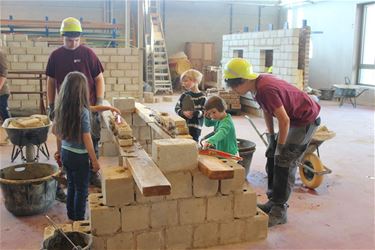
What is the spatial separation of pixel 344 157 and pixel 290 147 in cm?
309

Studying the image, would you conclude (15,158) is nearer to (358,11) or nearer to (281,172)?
(281,172)

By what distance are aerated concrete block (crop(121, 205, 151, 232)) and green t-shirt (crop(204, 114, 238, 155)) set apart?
0.85 m

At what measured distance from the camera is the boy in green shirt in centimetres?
360

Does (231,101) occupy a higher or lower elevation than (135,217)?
higher

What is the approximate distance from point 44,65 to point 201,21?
1013 cm

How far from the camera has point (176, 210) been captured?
Result: 123 inches

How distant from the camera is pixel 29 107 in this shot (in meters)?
9.60

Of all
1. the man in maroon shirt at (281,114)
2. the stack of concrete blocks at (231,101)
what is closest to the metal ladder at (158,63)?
the stack of concrete blocks at (231,101)

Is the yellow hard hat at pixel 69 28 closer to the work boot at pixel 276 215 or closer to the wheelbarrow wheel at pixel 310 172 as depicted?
the work boot at pixel 276 215

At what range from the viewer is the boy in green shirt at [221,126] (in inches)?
142

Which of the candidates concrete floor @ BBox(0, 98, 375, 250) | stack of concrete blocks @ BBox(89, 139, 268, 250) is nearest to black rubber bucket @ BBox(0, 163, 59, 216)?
concrete floor @ BBox(0, 98, 375, 250)

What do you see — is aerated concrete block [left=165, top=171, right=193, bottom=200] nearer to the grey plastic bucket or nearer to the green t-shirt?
the green t-shirt

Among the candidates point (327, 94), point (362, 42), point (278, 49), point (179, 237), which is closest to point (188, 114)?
point (179, 237)

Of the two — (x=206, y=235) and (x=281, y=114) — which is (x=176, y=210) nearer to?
(x=206, y=235)
